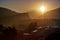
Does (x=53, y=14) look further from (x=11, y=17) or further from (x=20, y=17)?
(x=11, y=17)

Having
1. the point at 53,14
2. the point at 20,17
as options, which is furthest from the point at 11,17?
the point at 53,14

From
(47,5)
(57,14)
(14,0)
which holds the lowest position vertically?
(57,14)

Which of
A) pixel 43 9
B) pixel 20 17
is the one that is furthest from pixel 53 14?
pixel 20 17

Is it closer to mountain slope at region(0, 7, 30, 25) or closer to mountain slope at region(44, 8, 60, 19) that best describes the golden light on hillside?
mountain slope at region(44, 8, 60, 19)

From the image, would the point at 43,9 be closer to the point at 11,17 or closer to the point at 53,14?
the point at 53,14

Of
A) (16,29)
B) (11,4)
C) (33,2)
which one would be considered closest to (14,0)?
(11,4)

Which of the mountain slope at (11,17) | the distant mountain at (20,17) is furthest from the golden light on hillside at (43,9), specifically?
the mountain slope at (11,17)

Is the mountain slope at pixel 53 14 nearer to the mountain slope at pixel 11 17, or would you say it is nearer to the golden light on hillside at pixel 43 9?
the golden light on hillside at pixel 43 9

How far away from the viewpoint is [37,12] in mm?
2137

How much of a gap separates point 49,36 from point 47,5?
1.45 ft

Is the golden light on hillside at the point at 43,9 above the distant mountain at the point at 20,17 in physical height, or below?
above

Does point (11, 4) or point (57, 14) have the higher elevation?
point (11, 4)

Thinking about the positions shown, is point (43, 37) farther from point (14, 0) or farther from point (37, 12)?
point (14, 0)

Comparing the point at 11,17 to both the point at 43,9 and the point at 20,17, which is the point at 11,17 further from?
the point at 43,9
